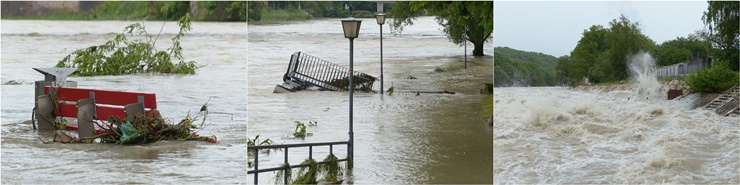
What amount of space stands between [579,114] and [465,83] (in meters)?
0.90

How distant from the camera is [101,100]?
9.17m

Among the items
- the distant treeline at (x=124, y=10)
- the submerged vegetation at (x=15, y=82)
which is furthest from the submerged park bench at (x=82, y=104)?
the distant treeline at (x=124, y=10)

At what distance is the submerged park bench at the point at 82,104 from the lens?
29.1ft

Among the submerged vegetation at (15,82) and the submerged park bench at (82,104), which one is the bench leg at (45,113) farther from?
the submerged vegetation at (15,82)

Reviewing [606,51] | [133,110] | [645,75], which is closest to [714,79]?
[645,75]

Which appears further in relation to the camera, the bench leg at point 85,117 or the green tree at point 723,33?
the bench leg at point 85,117

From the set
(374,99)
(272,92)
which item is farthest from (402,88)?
(272,92)

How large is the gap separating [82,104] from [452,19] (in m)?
2.95

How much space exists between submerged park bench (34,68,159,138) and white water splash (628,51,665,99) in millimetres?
3513

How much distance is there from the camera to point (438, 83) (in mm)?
8117

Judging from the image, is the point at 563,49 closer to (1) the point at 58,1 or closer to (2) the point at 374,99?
(2) the point at 374,99

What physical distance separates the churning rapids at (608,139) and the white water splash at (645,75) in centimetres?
1

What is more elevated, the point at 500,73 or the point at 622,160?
the point at 500,73

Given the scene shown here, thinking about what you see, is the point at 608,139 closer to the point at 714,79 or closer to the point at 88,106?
the point at 714,79
